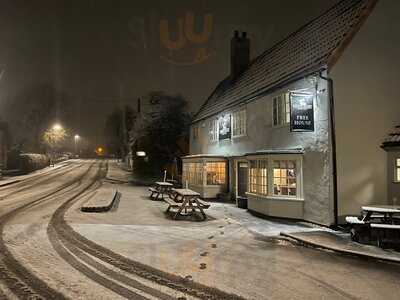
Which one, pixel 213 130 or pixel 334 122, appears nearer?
pixel 334 122

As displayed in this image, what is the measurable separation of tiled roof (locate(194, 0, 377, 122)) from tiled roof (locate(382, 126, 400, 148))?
11.7ft

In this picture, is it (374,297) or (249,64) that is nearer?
(374,297)

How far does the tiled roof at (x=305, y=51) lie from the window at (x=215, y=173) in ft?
12.0

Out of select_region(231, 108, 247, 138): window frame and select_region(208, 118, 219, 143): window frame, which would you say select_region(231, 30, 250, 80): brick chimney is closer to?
select_region(208, 118, 219, 143): window frame

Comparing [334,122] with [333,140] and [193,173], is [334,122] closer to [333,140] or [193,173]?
[333,140]

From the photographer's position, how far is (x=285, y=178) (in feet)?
47.5

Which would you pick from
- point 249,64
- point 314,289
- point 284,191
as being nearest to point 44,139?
point 249,64

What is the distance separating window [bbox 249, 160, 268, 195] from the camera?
15.1 metres

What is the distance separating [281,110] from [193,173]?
A: 33.3ft

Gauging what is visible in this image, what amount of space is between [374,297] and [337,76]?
29.6 ft

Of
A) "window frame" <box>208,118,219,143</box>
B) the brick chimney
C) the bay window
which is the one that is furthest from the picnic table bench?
the brick chimney

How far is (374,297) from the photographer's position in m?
5.94

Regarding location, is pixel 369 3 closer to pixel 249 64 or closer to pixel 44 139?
pixel 249 64

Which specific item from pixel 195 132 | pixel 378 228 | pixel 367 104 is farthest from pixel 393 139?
pixel 195 132
